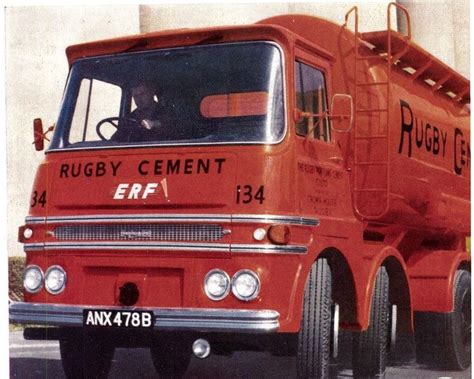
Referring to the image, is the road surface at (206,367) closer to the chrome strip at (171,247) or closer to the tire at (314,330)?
the tire at (314,330)

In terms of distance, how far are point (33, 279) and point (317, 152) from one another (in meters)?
2.35

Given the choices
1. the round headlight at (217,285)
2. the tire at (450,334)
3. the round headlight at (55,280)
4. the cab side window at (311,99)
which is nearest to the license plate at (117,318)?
the round headlight at (55,280)

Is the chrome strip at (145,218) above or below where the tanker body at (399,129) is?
below

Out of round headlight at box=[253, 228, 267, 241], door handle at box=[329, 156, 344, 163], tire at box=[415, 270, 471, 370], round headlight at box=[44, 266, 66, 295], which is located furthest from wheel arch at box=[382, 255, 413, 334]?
round headlight at box=[44, 266, 66, 295]

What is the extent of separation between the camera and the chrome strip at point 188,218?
6.09 m

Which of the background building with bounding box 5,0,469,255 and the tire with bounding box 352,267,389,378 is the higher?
the background building with bounding box 5,0,469,255

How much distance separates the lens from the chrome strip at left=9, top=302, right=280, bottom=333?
5.96 meters

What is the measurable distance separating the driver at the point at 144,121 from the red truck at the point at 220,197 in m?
0.01

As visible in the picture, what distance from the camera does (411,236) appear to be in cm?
880

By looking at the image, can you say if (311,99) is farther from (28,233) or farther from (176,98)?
(28,233)

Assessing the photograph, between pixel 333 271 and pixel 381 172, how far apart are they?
1029mm

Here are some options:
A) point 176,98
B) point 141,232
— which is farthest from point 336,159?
point 141,232

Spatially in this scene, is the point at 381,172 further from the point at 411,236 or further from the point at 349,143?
the point at 411,236

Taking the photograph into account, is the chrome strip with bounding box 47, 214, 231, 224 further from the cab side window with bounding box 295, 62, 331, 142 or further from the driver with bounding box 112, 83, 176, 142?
the cab side window with bounding box 295, 62, 331, 142
